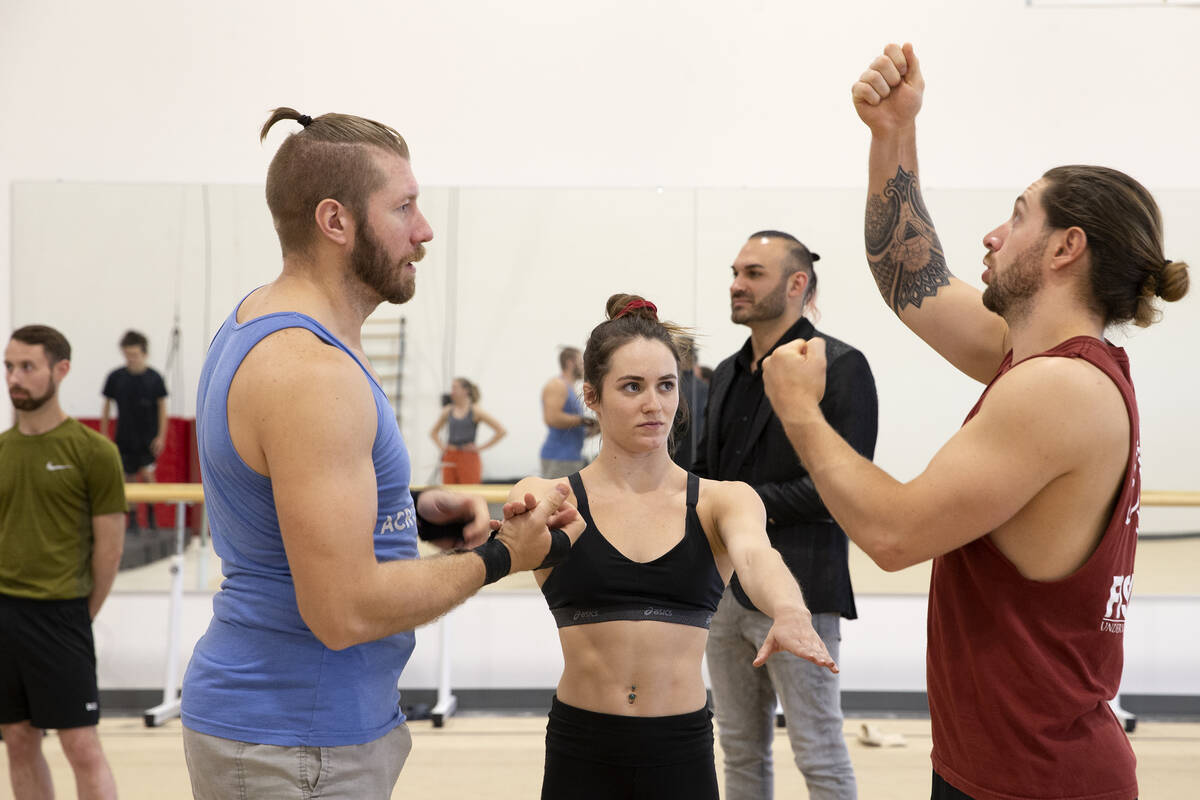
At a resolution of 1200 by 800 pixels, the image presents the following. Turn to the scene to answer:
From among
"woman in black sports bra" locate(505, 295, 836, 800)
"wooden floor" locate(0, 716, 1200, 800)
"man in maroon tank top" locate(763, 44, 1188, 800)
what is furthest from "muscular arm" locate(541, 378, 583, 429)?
"man in maroon tank top" locate(763, 44, 1188, 800)

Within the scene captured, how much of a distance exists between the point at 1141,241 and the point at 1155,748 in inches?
148

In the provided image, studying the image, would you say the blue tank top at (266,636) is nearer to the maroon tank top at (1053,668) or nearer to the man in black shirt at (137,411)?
the maroon tank top at (1053,668)

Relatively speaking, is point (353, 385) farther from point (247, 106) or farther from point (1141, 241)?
point (247, 106)

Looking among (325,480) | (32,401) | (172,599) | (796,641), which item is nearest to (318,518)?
(325,480)

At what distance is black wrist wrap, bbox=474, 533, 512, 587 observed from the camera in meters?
1.42

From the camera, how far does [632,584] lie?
209 cm

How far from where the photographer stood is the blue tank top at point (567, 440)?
503 centimetres

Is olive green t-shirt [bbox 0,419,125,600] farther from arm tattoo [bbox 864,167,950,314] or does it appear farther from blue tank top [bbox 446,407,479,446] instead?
arm tattoo [bbox 864,167,950,314]

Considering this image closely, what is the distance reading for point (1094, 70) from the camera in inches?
200

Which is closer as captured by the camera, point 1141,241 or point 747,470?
point 1141,241

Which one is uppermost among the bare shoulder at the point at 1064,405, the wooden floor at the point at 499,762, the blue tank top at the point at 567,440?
the bare shoulder at the point at 1064,405

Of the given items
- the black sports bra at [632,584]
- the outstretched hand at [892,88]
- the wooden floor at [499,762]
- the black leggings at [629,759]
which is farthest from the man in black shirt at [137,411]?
the outstretched hand at [892,88]

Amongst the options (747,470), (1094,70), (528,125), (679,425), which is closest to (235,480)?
(679,425)

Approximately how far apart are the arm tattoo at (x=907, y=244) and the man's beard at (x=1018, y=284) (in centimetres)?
32
